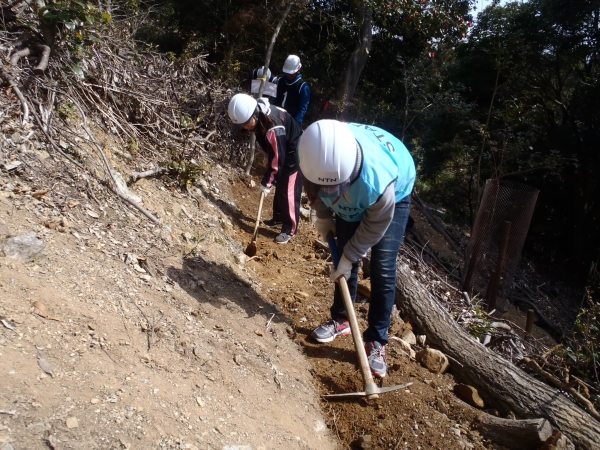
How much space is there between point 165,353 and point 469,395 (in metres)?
1.85

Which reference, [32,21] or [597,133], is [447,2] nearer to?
[597,133]

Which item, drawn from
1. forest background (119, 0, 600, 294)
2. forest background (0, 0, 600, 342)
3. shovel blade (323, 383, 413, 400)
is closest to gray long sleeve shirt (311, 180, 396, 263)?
shovel blade (323, 383, 413, 400)

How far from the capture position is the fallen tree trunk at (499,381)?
8.98ft

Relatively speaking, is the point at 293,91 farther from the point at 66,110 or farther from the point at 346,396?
the point at 346,396

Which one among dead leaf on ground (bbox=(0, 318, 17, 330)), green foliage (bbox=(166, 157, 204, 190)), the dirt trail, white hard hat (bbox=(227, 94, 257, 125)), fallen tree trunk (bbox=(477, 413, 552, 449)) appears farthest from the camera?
green foliage (bbox=(166, 157, 204, 190))

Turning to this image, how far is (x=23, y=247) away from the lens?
2492mm

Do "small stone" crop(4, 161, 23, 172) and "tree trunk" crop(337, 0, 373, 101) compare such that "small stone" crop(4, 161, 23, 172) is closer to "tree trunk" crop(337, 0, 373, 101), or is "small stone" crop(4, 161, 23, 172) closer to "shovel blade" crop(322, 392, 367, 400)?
"shovel blade" crop(322, 392, 367, 400)

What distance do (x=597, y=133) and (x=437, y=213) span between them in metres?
3.43

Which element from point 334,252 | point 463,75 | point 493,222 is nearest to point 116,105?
point 334,252

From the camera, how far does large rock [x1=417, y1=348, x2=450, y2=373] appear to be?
3.22m

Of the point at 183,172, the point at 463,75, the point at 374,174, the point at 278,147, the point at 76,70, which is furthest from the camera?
the point at 463,75

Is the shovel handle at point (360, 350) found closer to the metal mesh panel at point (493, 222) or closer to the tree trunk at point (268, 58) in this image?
the metal mesh panel at point (493, 222)

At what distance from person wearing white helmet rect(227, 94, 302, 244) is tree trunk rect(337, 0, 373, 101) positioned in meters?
3.85

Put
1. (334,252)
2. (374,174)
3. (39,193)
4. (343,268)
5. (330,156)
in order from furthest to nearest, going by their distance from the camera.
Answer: (334,252) < (39,193) < (343,268) < (374,174) < (330,156)
